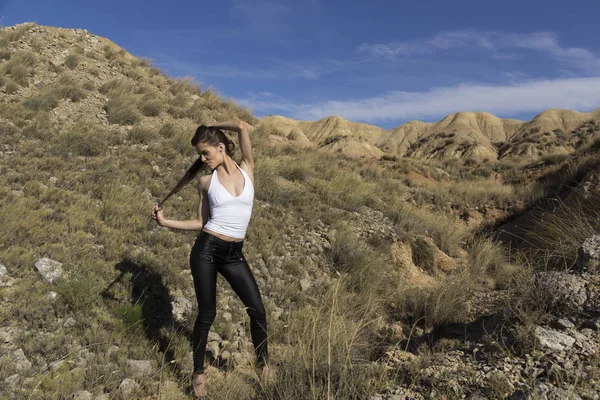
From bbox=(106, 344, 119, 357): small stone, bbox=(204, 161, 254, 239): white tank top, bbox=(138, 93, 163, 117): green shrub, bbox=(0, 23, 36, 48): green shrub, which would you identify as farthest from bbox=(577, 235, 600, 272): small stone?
bbox=(0, 23, 36, 48): green shrub

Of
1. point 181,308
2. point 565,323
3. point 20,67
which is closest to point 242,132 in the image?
point 181,308

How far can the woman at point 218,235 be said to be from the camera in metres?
3.04

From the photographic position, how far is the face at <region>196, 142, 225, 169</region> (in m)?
3.14

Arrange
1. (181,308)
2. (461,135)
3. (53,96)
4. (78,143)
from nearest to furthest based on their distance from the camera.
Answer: (181,308)
(78,143)
(53,96)
(461,135)

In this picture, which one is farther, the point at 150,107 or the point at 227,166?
the point at 150,107

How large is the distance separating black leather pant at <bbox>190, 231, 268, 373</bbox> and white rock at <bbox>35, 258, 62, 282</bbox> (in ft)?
6.82

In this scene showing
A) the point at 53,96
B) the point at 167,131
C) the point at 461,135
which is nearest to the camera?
the point at 53,96

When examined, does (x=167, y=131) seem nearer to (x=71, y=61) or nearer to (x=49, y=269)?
(x=71, y=61)

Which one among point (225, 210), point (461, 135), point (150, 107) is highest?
point (461, 135)

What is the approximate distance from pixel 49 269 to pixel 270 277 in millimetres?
2767

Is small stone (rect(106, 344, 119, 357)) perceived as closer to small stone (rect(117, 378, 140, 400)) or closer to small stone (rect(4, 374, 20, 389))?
small stone (rect(117, 378, 140, 400))

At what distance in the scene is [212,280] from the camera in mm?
3074

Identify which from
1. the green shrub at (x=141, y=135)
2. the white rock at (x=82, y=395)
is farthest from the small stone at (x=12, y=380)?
the green shrub at (x=141, y=135)

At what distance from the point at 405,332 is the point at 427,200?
7.31 metres
